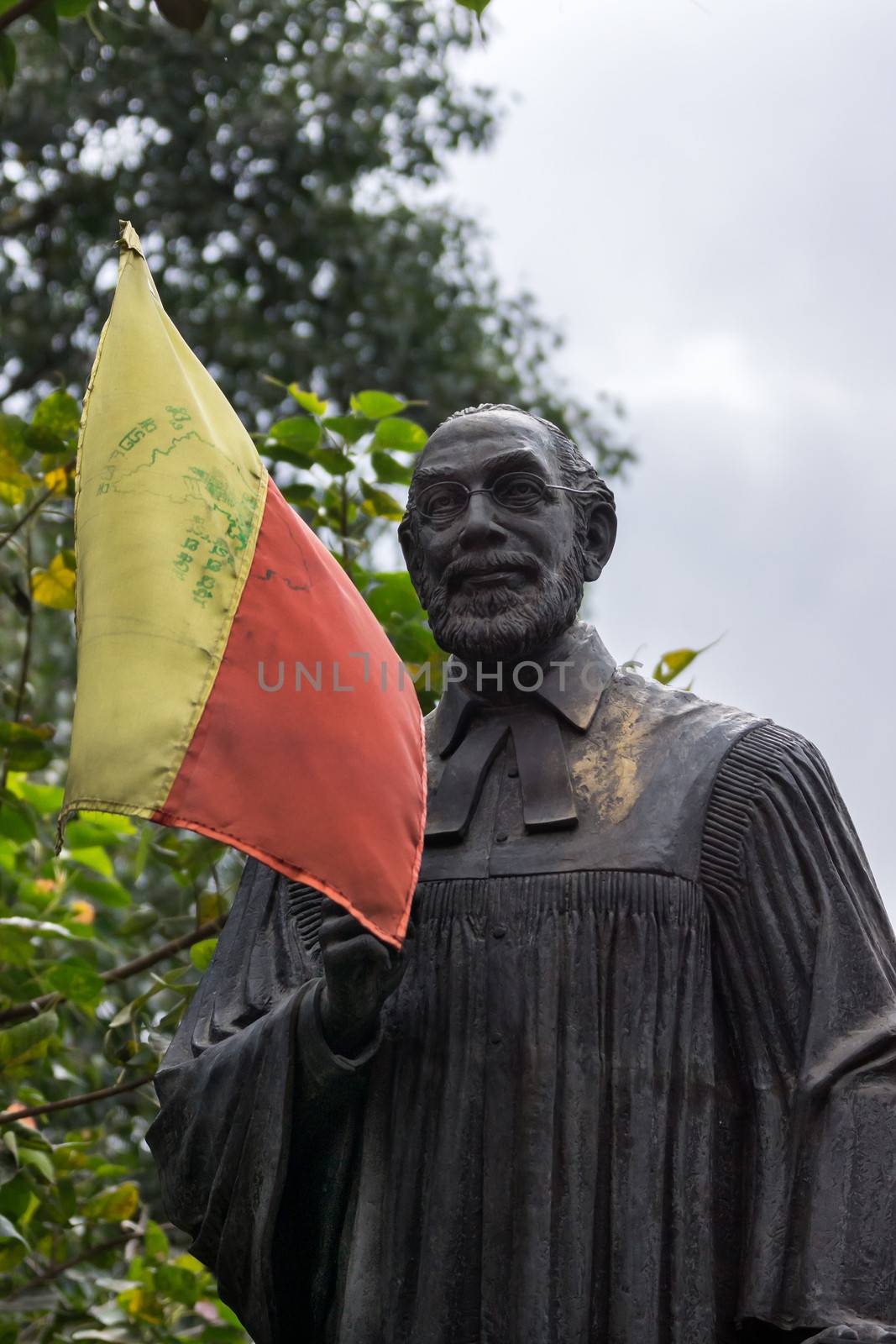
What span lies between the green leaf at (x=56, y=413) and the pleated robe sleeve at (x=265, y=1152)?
2892 mm

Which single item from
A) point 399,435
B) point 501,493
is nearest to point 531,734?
point 501,493

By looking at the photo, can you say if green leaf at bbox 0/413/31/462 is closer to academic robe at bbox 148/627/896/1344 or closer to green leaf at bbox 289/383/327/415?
green leaf at bbox 289/383/327/415

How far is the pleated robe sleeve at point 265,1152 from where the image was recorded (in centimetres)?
436

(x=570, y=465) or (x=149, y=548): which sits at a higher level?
(x=570, y=465)

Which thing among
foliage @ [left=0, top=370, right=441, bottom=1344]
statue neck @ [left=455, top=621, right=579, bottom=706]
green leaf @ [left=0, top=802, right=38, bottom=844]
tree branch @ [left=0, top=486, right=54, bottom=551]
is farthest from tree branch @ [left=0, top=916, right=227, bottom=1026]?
statue neck @ [left=455, top=621, right=579, bottom=706]

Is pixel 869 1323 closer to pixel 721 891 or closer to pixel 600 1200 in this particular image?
pixel 600 1200

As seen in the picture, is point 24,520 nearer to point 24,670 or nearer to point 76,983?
point 24,670

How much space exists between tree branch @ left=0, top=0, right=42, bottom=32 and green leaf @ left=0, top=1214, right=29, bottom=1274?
3278mm

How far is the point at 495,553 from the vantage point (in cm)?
468

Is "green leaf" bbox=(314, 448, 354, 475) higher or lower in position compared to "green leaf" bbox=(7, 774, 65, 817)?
higher

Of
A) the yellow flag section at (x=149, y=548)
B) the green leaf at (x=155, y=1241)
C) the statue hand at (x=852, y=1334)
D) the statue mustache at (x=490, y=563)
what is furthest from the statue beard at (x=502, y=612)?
the green leaf at (x=155, y=1241)

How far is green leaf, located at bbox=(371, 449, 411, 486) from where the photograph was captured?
7.07m

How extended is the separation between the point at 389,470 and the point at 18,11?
1794 mm

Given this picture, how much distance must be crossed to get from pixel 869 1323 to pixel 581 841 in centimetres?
106
